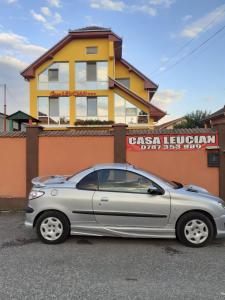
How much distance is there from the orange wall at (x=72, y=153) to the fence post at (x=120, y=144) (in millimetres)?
133

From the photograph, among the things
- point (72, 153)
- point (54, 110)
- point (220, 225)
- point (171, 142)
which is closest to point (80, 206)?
point (220, 225)

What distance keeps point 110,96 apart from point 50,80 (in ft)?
19.1

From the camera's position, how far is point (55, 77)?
34062 millimetres

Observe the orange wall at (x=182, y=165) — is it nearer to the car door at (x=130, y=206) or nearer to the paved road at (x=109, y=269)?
the paved road at (x=109, y=269)

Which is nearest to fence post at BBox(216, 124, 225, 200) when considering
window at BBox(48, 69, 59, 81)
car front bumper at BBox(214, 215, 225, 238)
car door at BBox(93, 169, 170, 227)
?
car front bumper at BBox(214, 215, 225, 238)

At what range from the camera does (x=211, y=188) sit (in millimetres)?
10406

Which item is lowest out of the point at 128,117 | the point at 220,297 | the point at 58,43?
the point at 220,297

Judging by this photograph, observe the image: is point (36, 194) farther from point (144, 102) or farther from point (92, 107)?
point (92, 107)

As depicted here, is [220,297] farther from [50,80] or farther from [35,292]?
[50,80]

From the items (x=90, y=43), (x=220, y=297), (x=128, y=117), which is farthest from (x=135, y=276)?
(x=90, y=43)

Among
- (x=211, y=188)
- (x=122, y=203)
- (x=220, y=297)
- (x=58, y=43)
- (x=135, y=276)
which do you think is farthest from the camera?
(x=58, y=43)

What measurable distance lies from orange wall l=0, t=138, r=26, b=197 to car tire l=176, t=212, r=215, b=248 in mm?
5479

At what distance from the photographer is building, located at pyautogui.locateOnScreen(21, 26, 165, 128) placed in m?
33.5

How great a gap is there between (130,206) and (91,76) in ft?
93.7
